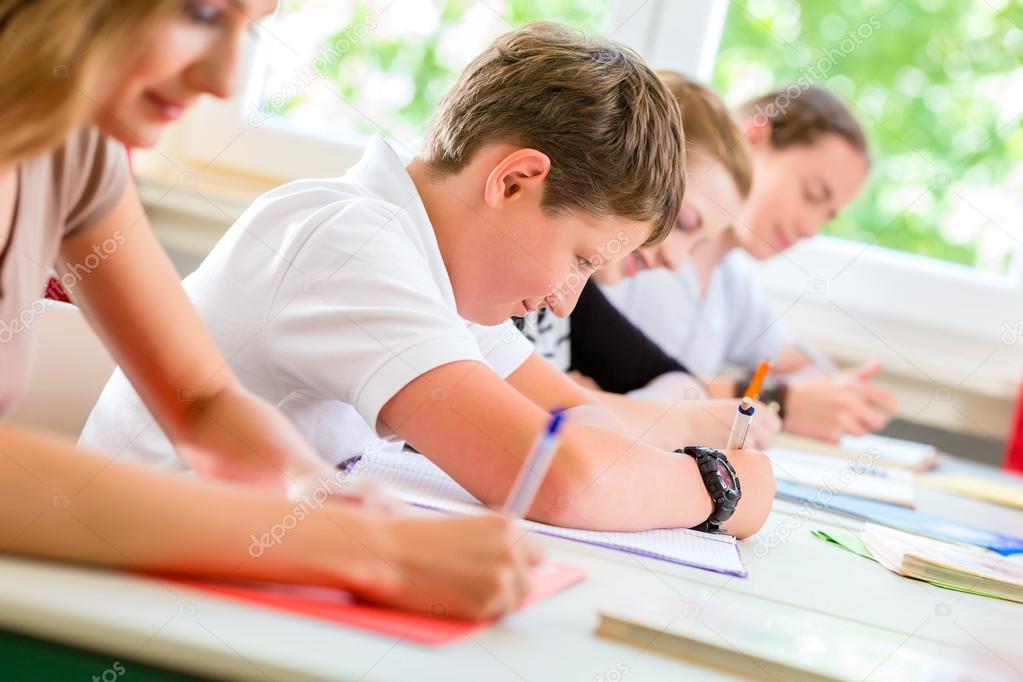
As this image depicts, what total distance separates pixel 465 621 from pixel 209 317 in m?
Result: 0.47

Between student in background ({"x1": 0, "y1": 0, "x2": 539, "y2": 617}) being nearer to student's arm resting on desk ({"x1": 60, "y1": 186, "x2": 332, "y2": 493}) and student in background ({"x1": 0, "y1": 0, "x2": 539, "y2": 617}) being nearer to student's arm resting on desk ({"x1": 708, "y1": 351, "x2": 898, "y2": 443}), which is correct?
student's arm resting on desk ({"x1": 60, "y1": 186, "x2": 332, "y2": 493})

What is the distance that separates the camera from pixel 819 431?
6.85 ft

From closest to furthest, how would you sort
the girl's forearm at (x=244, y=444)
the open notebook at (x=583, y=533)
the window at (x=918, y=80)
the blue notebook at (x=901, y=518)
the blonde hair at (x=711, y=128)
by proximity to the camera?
the girl's forearm at (x=244, y=444), the open notebook at (x=583, y=533), the blue notebook at (x=901, y=518), the blonde hair at (x=711, y=128), the window at (x=918, y=80)

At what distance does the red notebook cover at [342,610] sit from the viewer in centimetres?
51

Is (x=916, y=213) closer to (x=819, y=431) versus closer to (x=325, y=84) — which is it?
(x=819, y=431)

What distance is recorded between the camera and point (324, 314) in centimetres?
87

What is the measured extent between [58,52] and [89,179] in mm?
199

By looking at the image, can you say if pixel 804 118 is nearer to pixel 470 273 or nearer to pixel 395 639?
pixel 470 273

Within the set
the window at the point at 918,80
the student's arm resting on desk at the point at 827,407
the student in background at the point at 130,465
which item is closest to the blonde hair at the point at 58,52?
the student in background at the point at 130,465

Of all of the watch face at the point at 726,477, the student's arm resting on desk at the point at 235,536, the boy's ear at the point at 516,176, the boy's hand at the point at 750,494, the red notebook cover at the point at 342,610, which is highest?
the boy's ear at the point at 516,176

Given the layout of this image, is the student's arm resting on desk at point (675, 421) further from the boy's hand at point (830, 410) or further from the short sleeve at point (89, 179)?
the short sleeve at point (89, 179)

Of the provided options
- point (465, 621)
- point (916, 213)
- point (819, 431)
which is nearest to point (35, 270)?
point (465, 621)

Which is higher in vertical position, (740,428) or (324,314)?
(324,314)

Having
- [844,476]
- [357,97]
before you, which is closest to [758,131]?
[357,97]
